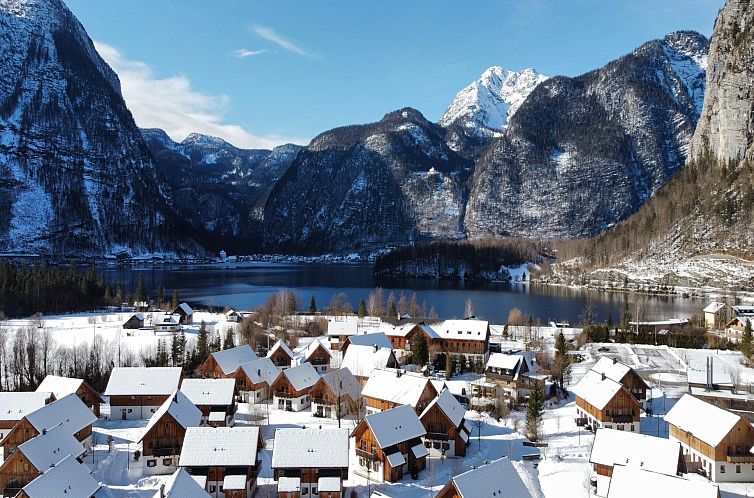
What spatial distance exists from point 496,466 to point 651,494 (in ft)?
19.9

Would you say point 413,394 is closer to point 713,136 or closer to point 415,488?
point 415,488

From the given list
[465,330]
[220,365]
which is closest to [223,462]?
[220,365]

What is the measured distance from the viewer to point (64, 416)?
101 feet

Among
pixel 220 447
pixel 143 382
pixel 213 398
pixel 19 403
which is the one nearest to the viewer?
pixel 220 447

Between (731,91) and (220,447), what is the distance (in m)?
164

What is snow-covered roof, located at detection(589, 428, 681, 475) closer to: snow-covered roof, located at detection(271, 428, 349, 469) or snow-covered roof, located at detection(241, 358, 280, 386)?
snow-covered roof, located at detection(271, 428, 349, 469)

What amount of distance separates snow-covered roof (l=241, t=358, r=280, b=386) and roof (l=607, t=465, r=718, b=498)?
89.6ft

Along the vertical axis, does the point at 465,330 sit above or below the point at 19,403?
above

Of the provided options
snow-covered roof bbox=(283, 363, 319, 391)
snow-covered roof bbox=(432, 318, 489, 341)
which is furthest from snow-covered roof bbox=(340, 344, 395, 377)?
snow-covered roof bbox=(432, 318, 489, 341)

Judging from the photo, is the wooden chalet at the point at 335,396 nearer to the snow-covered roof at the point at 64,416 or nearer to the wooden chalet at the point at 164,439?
the wooden chalet at the point at 164,439

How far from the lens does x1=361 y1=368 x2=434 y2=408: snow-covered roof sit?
1401 inches

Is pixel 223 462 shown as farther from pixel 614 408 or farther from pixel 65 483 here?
pixel 614 408

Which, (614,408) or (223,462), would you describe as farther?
(614,408)

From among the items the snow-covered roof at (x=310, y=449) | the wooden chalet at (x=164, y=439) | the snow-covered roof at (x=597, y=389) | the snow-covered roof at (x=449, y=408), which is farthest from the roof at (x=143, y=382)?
the snow-covered roof at (x=597, y=389)
